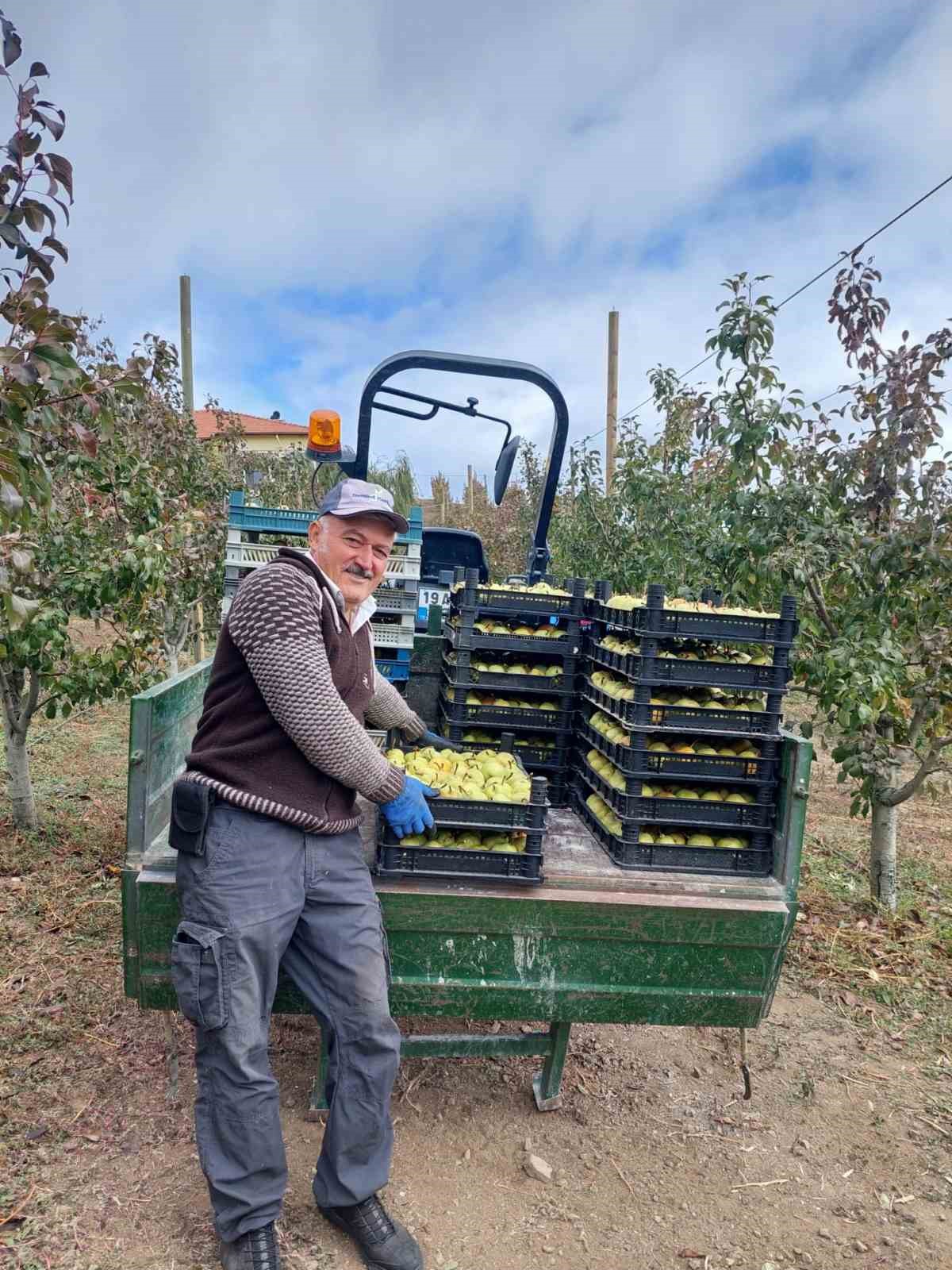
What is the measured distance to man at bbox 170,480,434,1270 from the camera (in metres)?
2.41

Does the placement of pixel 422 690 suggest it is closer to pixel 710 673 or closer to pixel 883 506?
pixel 710 673

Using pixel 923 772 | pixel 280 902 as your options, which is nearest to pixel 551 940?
pixel 280 902

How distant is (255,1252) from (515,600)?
2.27 meters

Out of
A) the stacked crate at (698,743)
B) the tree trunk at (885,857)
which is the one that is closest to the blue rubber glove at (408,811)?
the stacked crate at (698,743)

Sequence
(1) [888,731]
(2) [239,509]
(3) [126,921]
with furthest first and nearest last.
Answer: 1. (1) [888,731]
2. (2) [239,509]
3. (3) [126,921]

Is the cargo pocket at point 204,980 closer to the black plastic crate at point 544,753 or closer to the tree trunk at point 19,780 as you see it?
the black plastic crate at point 544,753

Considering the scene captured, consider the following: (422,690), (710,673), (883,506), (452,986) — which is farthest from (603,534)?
(452,986)

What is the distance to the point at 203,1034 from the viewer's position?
7.95 feet

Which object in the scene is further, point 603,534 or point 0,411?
point 603,534

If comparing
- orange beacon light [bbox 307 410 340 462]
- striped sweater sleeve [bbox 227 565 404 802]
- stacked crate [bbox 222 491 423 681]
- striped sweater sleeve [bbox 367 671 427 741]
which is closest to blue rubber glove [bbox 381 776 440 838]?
striped sweater sleeve [bbox 227 565 404 802]

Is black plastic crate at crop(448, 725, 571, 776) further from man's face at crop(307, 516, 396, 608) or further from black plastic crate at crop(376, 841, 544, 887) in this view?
man's face at crop(307, 516, 396, 608)

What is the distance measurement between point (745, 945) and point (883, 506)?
3.07 meters

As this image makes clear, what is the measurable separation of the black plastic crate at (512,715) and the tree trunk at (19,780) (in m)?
3.15

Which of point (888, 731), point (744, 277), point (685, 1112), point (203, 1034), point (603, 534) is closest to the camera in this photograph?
point (203, 1034)
